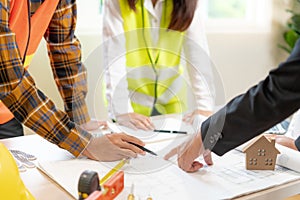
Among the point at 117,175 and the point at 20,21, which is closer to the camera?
the point at 117,175

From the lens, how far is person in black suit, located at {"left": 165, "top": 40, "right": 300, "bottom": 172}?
811 millimetres

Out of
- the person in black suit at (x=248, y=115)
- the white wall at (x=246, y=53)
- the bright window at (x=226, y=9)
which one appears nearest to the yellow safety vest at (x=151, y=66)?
the person in black suit at (x=248, y=115)

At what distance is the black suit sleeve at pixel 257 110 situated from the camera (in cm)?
81

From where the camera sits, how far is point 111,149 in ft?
3.29

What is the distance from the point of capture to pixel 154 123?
4.33ft

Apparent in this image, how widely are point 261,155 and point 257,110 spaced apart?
15 centimetres

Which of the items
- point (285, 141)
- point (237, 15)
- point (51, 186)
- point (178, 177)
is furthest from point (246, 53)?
point (51, 186)

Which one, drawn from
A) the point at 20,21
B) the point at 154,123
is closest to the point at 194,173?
the point at 154,123

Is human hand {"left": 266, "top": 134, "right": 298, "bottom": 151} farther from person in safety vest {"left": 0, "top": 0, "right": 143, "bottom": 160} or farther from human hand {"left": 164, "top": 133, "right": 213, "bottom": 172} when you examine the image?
person in safety vest {"left": 0, "top": 0, "right": 143, "bottom": 160}

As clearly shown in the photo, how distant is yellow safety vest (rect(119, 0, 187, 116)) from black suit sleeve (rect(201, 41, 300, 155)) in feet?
0.83

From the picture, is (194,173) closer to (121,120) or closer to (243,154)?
(243,154)

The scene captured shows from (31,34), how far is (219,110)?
546 millimetres

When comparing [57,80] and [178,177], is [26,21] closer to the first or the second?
[57,80]

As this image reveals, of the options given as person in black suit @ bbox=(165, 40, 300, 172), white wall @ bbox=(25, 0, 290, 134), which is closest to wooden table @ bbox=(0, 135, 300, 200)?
person in black suit @ bbox=(165, 40, 300, 172)
